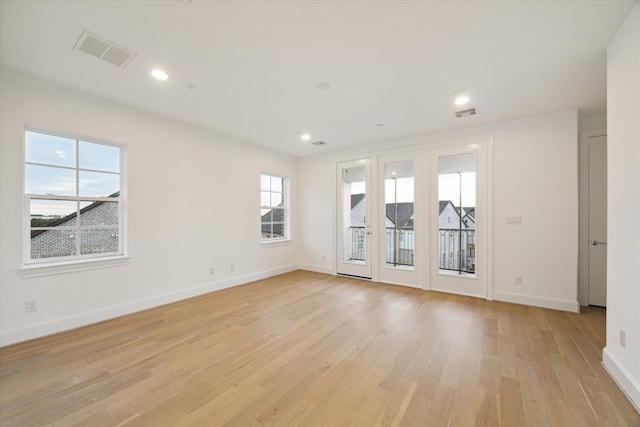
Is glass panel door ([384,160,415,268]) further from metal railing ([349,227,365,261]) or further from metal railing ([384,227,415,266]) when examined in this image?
metal railing ([349,227,365,261])

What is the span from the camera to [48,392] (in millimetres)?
1886

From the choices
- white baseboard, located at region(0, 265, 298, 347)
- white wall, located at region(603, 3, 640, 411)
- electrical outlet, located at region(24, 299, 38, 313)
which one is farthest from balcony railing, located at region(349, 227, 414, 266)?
electrical outlet, located at region(24, 299, 38, 313)

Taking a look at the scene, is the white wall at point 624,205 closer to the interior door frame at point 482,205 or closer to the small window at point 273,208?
the interior door frame at point 482,205

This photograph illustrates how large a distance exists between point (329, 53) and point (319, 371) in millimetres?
2766

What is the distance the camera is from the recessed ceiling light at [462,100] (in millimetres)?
3136

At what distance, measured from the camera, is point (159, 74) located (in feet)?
8.79

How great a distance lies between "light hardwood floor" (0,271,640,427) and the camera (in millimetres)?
1662

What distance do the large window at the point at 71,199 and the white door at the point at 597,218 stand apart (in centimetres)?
661

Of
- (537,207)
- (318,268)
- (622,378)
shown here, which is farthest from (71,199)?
(537,207)

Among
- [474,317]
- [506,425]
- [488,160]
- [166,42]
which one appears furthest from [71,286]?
[488,160]

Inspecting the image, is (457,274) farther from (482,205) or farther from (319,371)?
(319,371)

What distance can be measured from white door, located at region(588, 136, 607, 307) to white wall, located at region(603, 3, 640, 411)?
215 cm

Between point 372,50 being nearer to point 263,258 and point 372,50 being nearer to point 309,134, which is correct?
point 309,134

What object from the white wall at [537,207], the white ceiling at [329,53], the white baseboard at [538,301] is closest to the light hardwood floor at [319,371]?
the white baseboard at [538,301]
